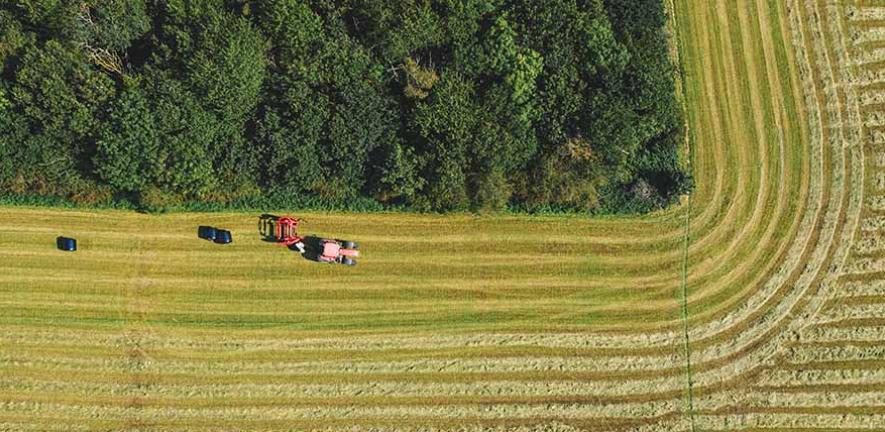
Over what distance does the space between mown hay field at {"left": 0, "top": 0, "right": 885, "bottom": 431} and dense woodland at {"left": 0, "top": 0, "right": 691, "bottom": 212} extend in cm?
551

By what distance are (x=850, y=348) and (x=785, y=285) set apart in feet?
24.4

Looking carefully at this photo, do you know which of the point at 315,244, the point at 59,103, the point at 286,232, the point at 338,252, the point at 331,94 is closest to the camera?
the point at 59,103

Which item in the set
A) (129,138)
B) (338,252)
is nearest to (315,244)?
(338,252)

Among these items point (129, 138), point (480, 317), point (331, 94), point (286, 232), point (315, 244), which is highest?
point (331, 94)

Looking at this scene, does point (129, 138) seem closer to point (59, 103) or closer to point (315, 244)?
point (59, 103)

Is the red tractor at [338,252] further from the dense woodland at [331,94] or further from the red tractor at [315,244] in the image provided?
the dense woodland at [331,94]

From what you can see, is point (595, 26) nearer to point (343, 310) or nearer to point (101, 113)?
point (343, 310)

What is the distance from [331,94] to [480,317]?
22.4 metres

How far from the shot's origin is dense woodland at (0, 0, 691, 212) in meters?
48.8

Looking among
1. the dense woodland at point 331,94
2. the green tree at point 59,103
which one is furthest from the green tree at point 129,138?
the green tree at point 59,103

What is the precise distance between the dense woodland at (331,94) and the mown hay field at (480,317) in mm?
5507

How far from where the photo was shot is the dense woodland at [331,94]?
48.8 m

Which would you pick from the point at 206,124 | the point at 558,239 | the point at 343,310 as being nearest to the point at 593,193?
the point at 558,239

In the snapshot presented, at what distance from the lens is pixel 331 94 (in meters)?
50.4
